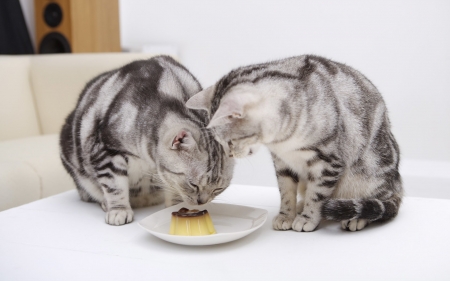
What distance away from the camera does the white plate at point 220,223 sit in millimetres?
1346

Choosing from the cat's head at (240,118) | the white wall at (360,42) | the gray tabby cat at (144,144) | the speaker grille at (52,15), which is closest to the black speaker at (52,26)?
the speaker grille at (52,15)

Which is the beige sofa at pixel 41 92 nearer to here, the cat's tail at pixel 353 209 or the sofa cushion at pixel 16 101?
the sofa cushion at pixel 16 101

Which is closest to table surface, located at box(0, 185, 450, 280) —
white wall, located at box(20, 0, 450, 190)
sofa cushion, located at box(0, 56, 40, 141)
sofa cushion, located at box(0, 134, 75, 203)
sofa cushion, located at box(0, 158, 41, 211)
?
sofa cushion, located at box(0, 158, 41, 211)

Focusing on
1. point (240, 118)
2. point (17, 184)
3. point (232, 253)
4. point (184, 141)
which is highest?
point (240, 118)

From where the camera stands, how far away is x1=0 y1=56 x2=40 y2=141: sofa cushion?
3055mm

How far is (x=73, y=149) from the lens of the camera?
1.92 metres

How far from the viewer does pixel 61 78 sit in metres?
3.19

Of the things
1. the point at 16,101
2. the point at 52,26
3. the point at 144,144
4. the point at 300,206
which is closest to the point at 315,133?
the point at 300,206

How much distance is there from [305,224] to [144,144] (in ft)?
1.85

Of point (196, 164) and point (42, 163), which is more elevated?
point (196, 164)

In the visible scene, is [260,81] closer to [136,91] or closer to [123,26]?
[136,91]

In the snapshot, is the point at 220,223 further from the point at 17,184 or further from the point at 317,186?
the point at 17,184

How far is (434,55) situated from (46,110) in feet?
8.18

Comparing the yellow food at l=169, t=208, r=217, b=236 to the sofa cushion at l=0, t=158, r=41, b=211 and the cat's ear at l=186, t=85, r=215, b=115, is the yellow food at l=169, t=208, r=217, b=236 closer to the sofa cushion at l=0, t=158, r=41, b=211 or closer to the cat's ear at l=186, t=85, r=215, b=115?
the cat's ear at l=186, t=85, r=215, b=115
